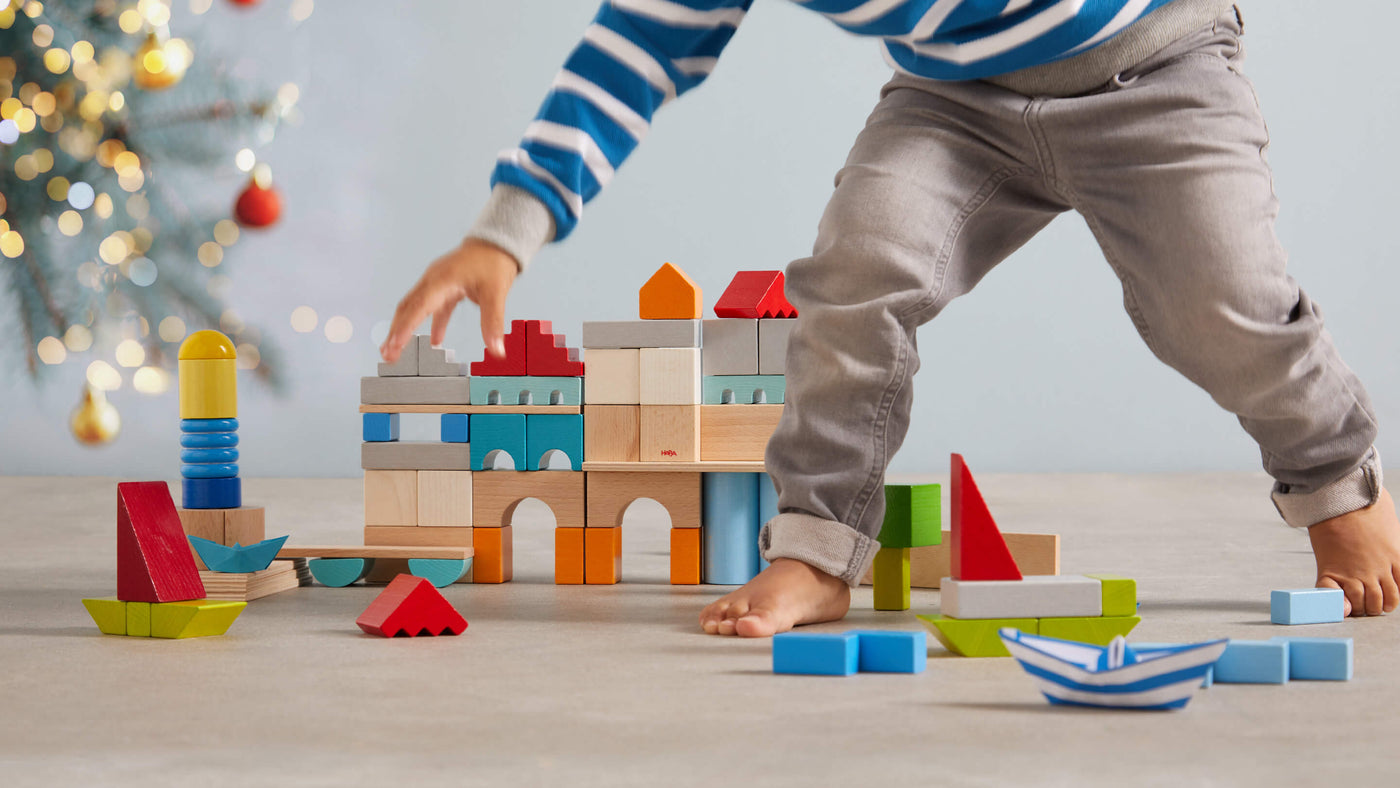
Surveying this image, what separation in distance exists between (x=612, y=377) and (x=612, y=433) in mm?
50

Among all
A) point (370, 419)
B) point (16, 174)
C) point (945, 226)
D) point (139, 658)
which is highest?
point (16, 174)

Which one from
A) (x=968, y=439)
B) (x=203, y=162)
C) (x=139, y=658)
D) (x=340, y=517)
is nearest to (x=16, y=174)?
(x=203, y=162)

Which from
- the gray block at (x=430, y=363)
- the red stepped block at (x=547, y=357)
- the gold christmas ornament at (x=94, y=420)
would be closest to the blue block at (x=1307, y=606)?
the red stepped block at (x=547, y=357)

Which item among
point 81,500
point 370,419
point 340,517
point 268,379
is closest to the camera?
point 370,419

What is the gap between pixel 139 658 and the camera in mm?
723

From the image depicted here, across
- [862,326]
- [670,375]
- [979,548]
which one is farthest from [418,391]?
[979,548]

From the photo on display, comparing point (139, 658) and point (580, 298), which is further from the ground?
point (580, 298)

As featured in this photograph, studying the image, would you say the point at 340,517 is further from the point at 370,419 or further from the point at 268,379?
the point at 268,379

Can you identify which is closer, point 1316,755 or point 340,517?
point 1316,755

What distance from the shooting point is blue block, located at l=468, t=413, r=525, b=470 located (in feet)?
3.72

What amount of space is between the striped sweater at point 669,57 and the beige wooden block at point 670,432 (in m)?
0.28

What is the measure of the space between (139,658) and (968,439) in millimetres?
2073

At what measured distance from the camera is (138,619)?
31.8 inches

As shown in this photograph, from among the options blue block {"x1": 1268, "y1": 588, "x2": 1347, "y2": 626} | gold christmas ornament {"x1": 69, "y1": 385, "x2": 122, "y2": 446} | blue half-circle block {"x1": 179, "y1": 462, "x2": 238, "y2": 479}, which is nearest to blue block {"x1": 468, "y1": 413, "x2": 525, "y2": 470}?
blue half-circle block {"x1": 179, "y1": 462, "x2": 238, "y2": 479}
